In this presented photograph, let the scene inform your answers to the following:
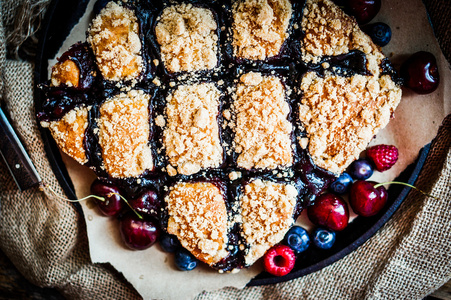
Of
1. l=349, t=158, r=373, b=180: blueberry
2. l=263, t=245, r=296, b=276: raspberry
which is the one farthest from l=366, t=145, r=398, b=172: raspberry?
l=263, t=245, r=296, b=276: raspberry

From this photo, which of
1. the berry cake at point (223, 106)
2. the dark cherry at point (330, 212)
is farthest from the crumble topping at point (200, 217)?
the dark cherry at point (330, 212)

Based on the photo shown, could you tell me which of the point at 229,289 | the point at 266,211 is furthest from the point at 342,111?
the point at 229,289

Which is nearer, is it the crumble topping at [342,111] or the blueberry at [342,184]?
the crumble topping at [342,111]

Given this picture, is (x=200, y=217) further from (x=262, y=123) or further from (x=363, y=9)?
(x=363, y=9)

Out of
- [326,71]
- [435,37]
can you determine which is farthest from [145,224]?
[435,37]

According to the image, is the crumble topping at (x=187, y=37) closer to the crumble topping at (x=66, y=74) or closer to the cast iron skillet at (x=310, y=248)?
the crumble topping at (x=66, y=74)

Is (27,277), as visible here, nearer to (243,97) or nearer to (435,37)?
(243,97)
